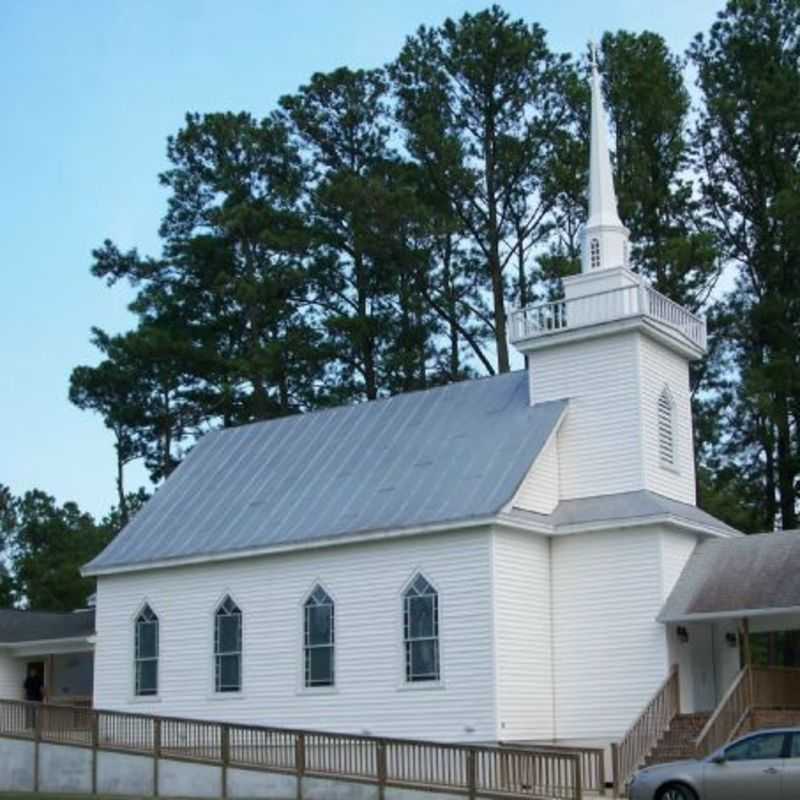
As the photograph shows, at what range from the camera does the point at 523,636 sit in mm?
31781

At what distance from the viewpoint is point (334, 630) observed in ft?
110

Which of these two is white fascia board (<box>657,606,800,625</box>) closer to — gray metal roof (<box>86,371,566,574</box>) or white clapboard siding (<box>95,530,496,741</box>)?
white clapboard siding (<box>95,530,496,741</box>)

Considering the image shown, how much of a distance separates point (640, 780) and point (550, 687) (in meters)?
8.83

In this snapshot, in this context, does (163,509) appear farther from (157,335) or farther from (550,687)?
(157,335)

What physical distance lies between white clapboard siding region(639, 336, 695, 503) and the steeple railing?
0.70m

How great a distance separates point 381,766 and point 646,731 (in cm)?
550

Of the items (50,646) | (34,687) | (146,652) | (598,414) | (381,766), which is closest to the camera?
(381,766)

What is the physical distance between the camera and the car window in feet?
73.6

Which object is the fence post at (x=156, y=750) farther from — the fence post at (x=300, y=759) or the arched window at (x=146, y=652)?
the arched window at (x=146, y=652)

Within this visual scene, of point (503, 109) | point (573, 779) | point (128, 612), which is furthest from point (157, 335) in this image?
point (573, 779)

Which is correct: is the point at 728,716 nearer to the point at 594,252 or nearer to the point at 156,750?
the point at 156,750

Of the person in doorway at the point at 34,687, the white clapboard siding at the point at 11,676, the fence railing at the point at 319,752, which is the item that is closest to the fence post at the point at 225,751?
the fence railing at the point at 319,752

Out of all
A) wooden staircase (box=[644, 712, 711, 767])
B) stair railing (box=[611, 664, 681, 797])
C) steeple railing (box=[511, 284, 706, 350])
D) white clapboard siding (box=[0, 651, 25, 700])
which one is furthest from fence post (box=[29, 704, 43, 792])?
steeple railing (box=[511, 284, 706, 350])

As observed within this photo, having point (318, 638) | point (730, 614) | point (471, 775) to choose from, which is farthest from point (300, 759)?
point (730, 614)
